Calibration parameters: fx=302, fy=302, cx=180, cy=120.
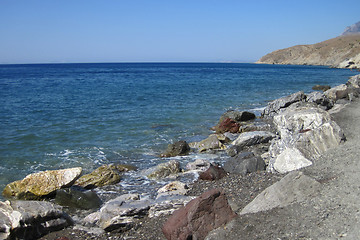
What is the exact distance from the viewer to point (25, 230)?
7586mm

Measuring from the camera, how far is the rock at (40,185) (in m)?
10.6

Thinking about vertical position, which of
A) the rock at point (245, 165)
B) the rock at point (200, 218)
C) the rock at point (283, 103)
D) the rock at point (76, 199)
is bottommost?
the rock at point (76, 199)

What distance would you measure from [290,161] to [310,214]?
3.88m

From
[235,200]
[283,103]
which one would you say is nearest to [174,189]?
[235,200]

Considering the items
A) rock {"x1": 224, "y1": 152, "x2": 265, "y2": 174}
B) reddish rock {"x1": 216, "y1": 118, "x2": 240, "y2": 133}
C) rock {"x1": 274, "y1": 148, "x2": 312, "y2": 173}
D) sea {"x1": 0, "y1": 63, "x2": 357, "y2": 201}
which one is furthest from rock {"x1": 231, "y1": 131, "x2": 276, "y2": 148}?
rock {"x1": 274, "y1": 148, "x2": 312, "y2": 173}

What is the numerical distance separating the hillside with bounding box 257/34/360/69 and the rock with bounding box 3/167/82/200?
3024 inches

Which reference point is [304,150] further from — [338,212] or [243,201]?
[338,212]

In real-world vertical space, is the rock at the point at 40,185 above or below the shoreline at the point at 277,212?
below

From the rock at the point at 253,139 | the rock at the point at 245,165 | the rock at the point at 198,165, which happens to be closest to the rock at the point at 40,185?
the rock at the point at 198,165

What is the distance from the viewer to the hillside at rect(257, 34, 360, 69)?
320ft

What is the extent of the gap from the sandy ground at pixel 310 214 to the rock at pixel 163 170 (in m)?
3.20

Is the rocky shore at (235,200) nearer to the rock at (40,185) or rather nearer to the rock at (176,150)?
the rock at (40,185)

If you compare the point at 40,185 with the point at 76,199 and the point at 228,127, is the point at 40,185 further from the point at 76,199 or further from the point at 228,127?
the point at 228,127

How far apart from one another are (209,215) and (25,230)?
467 cm
